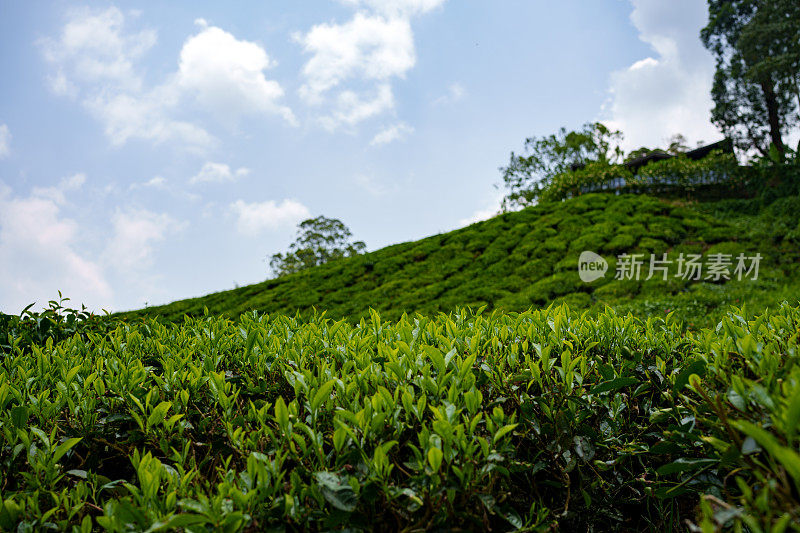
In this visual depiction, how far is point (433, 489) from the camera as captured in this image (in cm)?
131

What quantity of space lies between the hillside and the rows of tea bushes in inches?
247

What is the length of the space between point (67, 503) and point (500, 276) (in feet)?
33.1

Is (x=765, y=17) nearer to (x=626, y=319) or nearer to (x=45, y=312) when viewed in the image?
(x=626, y=319)

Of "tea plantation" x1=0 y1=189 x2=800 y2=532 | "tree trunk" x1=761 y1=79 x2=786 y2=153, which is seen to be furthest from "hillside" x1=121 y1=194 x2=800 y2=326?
"tree trunk" x1=761 y1=79 x2=786 y2=153

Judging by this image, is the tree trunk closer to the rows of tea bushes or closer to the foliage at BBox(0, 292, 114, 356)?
the rows of tea bushes

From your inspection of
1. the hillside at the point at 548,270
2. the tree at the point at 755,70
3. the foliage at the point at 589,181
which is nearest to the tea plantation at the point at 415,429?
the hillside at the point at 548,270

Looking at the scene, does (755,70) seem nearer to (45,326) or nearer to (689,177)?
(689,177)

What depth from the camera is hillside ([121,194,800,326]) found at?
8906mm

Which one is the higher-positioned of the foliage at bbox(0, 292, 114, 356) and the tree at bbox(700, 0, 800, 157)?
the tree at bbox(700, 0, 800, 157)

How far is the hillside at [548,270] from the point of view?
8906mm

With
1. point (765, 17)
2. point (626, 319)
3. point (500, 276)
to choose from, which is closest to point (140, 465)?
point (626, 319)

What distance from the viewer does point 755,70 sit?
71.3 feet

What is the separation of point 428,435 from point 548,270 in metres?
9.96

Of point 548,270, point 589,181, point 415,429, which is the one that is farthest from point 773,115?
point 415,429
